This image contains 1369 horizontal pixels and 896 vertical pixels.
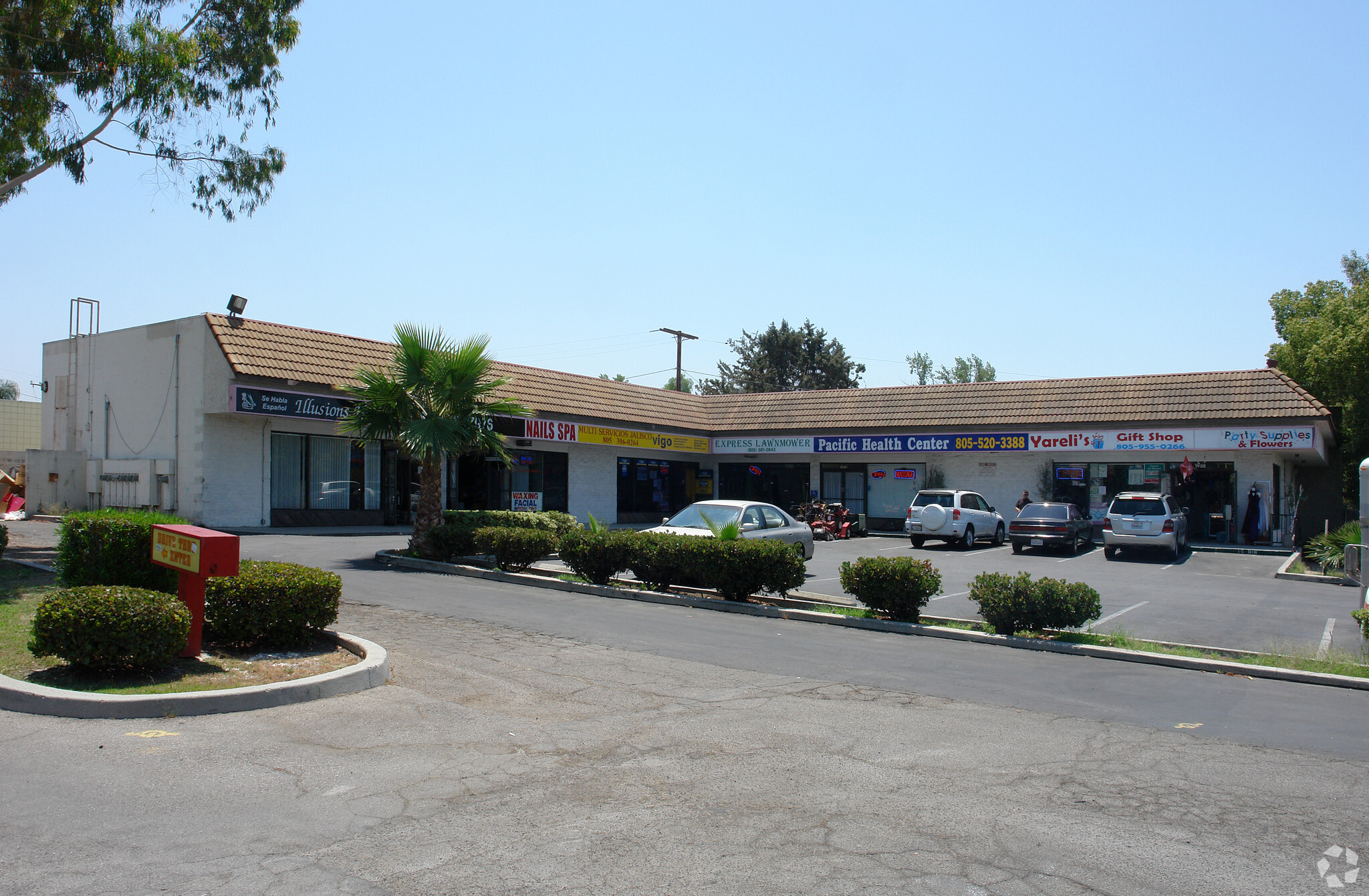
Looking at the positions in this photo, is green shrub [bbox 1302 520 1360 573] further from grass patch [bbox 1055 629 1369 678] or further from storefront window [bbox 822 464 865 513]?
storefront window [bbox 822 464 865 513]

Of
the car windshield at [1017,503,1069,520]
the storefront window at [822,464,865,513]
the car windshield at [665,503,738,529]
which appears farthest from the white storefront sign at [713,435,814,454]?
the car windshield at [665,503,738,529]

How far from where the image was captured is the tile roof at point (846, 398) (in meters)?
25.9

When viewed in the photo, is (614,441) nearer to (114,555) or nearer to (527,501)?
(527,501)

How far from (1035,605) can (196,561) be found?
9.19 metres

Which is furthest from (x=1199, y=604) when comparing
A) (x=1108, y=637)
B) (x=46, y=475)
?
(x=46, y=475)

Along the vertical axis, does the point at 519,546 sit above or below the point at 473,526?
below

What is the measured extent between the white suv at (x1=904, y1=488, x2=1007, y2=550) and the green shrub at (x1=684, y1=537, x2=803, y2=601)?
13.9m

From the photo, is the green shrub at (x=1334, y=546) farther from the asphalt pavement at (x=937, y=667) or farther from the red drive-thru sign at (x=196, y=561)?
the red drive-thru sign at (x=196, y=561)

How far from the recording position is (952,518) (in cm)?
2706

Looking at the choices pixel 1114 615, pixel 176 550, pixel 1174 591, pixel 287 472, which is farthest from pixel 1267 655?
pixel 287 472

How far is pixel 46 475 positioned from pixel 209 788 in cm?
2672

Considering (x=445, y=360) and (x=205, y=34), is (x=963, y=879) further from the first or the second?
(x=205, y=34)

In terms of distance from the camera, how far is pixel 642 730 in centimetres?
706

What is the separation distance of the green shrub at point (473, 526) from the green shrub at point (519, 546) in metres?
0.34
